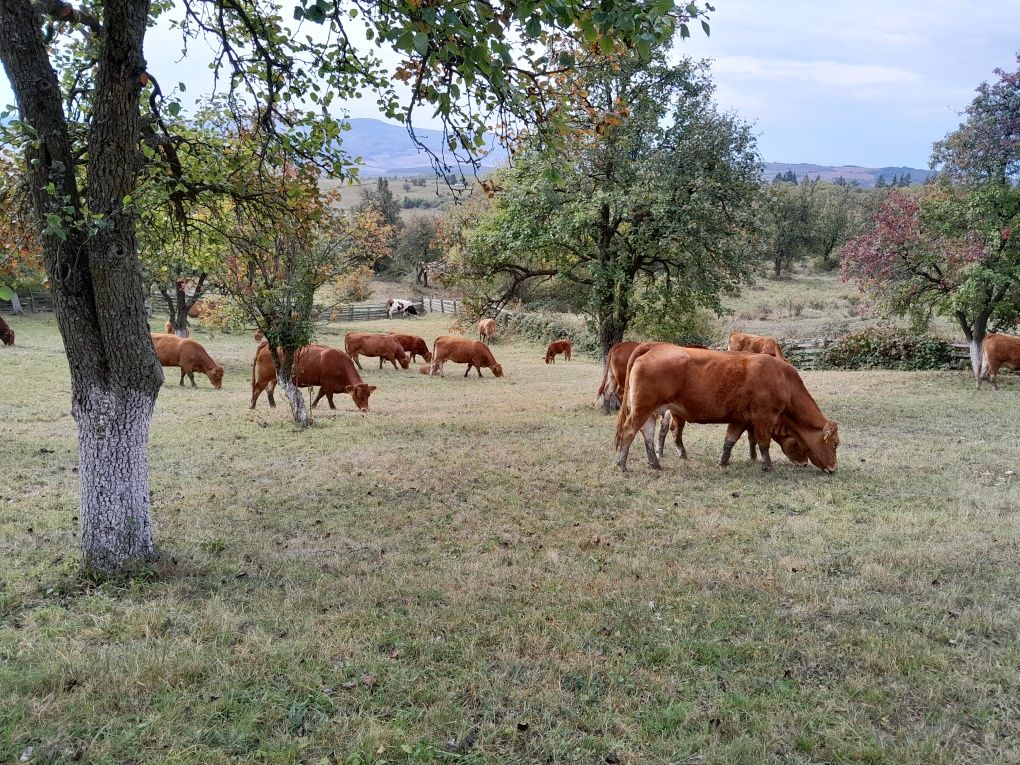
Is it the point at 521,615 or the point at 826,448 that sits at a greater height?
the point at 826,448

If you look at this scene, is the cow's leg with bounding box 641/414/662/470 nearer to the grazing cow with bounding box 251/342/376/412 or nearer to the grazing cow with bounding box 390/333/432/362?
the grazing cow with bounding box 251/342/376/412

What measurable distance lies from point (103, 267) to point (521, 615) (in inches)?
163

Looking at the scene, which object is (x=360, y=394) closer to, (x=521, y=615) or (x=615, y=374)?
(x=615, y=374)

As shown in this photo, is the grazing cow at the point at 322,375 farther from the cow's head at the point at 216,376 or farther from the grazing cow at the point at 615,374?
the grazing cow at the point at 615,374

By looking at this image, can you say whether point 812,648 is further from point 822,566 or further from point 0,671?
point 0,671

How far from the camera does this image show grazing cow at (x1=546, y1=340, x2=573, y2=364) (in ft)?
102

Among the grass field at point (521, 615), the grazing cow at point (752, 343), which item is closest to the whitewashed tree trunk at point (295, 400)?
the grass field at point (521, 615)

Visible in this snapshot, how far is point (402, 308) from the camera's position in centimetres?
4956

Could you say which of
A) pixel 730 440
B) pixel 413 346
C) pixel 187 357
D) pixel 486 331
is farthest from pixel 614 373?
pixel 486 331

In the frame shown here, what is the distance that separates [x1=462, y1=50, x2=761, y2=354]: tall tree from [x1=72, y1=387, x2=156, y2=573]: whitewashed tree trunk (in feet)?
29.5

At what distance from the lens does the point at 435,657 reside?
13.7ft

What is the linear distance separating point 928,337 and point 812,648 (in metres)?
24.9

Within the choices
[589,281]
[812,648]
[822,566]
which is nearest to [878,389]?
[589,281]

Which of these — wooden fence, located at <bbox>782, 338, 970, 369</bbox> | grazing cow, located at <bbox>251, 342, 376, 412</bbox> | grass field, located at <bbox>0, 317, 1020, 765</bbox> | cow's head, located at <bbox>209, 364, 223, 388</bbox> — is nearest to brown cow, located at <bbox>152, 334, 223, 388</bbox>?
A: cow's head, located at <bbox>209, 364, 223, 388</bbox>
